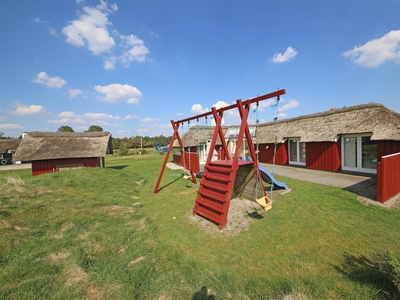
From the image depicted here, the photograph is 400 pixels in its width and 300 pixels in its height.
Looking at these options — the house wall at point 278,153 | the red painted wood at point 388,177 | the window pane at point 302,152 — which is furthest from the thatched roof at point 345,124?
the red painted wood at point 388,177

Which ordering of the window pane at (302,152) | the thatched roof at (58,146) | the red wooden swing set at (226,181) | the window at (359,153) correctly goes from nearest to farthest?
1. the red wooden swing set at (226,181)
2. the window at (359,153)
3. the window pane at (302,152)
4. the thatched roof at (58,146)

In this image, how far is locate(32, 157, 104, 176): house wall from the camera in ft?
55.0

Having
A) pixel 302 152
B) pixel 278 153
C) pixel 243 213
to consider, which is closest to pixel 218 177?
pixel 243 213

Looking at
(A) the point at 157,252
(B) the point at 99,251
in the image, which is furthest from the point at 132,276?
(B) the point at 99,251

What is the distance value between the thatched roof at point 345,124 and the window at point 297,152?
1008 millimetres

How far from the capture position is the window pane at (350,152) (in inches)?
469

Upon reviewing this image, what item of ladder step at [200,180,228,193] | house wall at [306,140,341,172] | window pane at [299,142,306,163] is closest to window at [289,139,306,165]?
window pane at [299,142,306,163]

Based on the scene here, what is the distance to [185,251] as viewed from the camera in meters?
4.44

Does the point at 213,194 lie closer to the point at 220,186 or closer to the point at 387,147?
the point at 220,186

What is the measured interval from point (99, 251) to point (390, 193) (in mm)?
10245

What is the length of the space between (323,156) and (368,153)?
2444mm

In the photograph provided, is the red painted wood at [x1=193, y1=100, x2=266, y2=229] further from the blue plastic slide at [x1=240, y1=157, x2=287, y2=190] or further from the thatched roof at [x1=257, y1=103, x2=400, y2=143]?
the thatched roof at [x1=257, y1=103, x2=400, y2=143]

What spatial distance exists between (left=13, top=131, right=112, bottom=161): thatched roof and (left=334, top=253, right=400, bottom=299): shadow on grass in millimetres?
19034

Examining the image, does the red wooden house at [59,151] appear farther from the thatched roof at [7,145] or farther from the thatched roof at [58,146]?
the thatched roof at [7,145]
